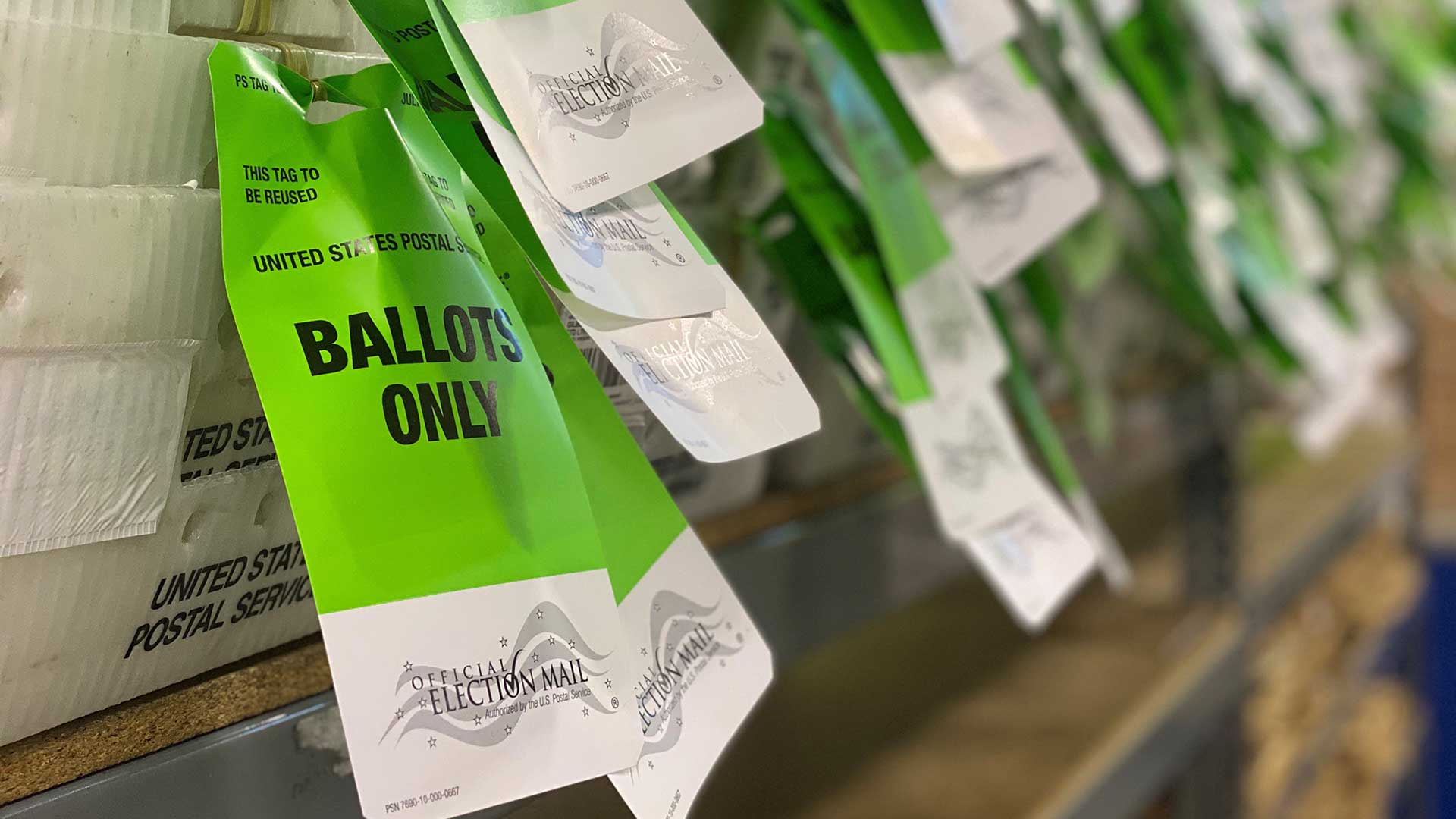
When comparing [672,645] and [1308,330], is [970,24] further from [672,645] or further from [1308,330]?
[1308,330]

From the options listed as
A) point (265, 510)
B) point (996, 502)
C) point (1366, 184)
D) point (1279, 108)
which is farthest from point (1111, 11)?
point (1366, 184)

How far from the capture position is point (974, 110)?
0.49 metres

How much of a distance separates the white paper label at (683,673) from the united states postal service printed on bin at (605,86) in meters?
0.12

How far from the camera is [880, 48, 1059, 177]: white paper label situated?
0.47 m

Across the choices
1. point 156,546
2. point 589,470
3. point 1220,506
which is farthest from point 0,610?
point 1220,506

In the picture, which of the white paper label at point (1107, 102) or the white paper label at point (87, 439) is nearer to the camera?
the white paper label at point (87, 439)

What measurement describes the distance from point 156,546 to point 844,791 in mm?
808

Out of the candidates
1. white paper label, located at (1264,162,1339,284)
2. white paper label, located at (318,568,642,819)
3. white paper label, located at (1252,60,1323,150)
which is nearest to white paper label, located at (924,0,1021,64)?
white paper label, located at (318,568,642,819)

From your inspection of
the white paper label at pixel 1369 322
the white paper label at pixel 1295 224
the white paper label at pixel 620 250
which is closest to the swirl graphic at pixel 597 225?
the white paper label at pixel 620 250

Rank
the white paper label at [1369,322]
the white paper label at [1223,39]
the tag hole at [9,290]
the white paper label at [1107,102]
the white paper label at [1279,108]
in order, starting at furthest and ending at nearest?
the white paper label at [1369,322] → the white paper label at [1279,108] → the white paper label at [1223,39] → the white paper label at [1107,102] → the tag hole at [9,290]

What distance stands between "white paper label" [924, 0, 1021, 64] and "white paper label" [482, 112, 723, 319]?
7.0 inches

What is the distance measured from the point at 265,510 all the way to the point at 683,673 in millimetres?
127

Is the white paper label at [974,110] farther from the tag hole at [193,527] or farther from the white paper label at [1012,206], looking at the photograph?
the tag hole at [193,527]

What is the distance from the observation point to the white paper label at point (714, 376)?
0.29m
